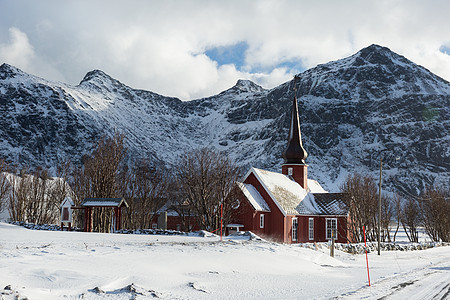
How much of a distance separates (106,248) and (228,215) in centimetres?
1930

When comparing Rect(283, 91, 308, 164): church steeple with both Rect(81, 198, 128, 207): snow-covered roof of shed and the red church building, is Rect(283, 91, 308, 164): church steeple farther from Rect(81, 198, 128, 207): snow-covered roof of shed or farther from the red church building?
Rect(81, 198, 128, 207): snow-covered roof of shed

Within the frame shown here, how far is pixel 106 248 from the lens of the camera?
1680cm

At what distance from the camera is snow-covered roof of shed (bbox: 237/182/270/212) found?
38281 mm

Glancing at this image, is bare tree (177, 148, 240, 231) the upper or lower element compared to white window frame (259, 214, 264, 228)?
upper

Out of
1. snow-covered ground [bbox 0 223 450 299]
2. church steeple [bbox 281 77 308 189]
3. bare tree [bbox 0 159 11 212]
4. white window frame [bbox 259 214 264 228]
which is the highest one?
church steeple [bbox 281 77 308 189]

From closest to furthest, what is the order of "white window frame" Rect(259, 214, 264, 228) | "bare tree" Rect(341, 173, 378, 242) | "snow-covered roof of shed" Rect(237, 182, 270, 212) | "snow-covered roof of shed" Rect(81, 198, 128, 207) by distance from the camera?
1. "snow-covered roof of shed" Rect(81, 198, 128, 207)
2. "snow-covered roof of shed" Rect(237, 182, 270, 212)
3. "white window frame" Rect(259, 214, 264, 228)
4. "bare tree" Rect(341, 173, 378, 242)

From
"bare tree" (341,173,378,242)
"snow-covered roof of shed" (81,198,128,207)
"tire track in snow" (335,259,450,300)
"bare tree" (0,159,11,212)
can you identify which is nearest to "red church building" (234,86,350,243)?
"bare tree" (341,173,378,242)

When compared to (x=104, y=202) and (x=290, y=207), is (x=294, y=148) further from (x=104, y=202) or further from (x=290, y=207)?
(x=104, y=202)

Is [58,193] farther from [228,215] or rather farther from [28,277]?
[28,277]

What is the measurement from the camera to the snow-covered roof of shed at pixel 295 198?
41375mm

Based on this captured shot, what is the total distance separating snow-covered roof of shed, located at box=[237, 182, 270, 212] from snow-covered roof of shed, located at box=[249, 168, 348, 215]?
3.48 feet

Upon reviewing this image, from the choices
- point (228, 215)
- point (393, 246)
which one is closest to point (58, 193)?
point (228, 215)

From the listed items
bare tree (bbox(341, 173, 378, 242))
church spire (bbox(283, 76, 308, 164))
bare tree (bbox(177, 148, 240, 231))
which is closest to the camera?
bare tree (bbox(177, 148, 240, 231))

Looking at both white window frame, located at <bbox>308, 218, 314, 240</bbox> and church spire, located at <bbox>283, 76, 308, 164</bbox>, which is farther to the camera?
church spire, located at <bbox>283, 76, 308, 164</bbox>
